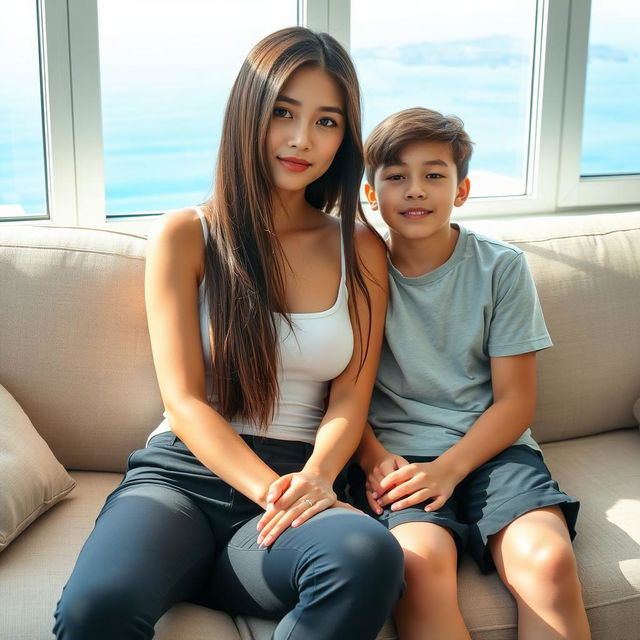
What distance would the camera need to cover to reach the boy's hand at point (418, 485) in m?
1.55

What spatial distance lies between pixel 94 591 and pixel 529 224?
1.34 m

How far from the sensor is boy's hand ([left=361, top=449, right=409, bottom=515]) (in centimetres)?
159

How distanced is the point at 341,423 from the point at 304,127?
0.54m

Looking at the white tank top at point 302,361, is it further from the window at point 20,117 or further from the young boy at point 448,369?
the window at point 20,117

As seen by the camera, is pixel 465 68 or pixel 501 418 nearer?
pixel 501 418

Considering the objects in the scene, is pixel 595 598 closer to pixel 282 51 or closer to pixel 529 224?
pixel 529 224

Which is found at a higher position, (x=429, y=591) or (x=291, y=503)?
(x=291, y=503)

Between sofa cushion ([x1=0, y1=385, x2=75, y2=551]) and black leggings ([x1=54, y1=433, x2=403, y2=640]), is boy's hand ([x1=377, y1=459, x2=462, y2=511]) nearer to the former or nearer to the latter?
black leggings ([x1=54, y1=433, x2=403, y2=640])

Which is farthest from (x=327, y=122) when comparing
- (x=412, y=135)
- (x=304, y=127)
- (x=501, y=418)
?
(x=501, y=418)

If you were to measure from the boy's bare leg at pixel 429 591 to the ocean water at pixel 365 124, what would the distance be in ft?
3.73

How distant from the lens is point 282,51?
156cm

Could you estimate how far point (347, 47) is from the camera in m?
2.33

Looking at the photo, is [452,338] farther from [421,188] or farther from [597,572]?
[597,572]

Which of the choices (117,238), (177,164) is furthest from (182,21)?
(117,238)
